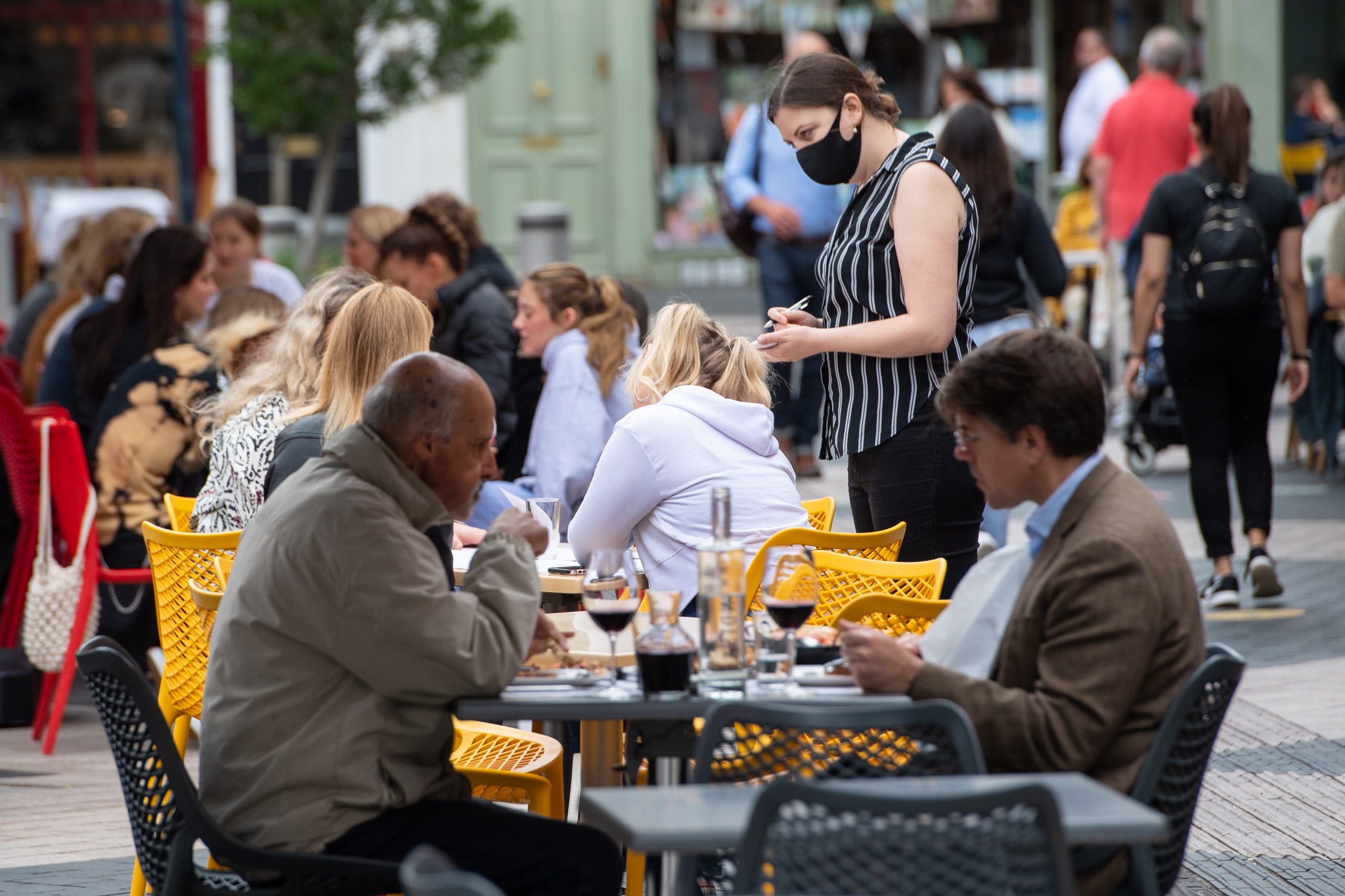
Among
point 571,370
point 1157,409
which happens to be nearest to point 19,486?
point 571,370

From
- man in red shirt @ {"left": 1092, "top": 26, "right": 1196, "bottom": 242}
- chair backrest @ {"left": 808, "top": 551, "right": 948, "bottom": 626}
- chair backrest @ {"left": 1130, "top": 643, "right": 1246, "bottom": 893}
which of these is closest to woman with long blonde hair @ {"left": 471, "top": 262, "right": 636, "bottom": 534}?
chair backrest @ {"left": 808, "top": 551, "right": 948, "bottom": 626}

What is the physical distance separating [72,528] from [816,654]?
142 inches

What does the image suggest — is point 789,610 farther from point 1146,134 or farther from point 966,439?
point 1146,134

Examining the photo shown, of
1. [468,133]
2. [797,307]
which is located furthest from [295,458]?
[468,133]

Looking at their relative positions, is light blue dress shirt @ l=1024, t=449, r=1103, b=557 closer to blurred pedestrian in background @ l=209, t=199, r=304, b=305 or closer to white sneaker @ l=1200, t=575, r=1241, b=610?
white sneaker @ l=1200, t=575, r=1241, b=610

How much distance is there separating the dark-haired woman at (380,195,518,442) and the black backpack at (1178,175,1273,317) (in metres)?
2.84

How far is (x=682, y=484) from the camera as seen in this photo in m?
4.43

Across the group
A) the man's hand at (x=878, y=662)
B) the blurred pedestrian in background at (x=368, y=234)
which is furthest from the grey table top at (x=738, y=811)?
the blurred pedestrian in background at (x=368, y=234)

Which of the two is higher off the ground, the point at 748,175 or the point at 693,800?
the point at 748,175

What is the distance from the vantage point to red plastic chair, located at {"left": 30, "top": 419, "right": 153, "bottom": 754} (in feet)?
19.6

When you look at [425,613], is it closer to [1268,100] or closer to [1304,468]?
[1304,468]

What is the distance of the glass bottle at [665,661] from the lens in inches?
118

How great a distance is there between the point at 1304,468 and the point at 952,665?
8.75 meters

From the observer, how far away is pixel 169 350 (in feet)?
20.5
